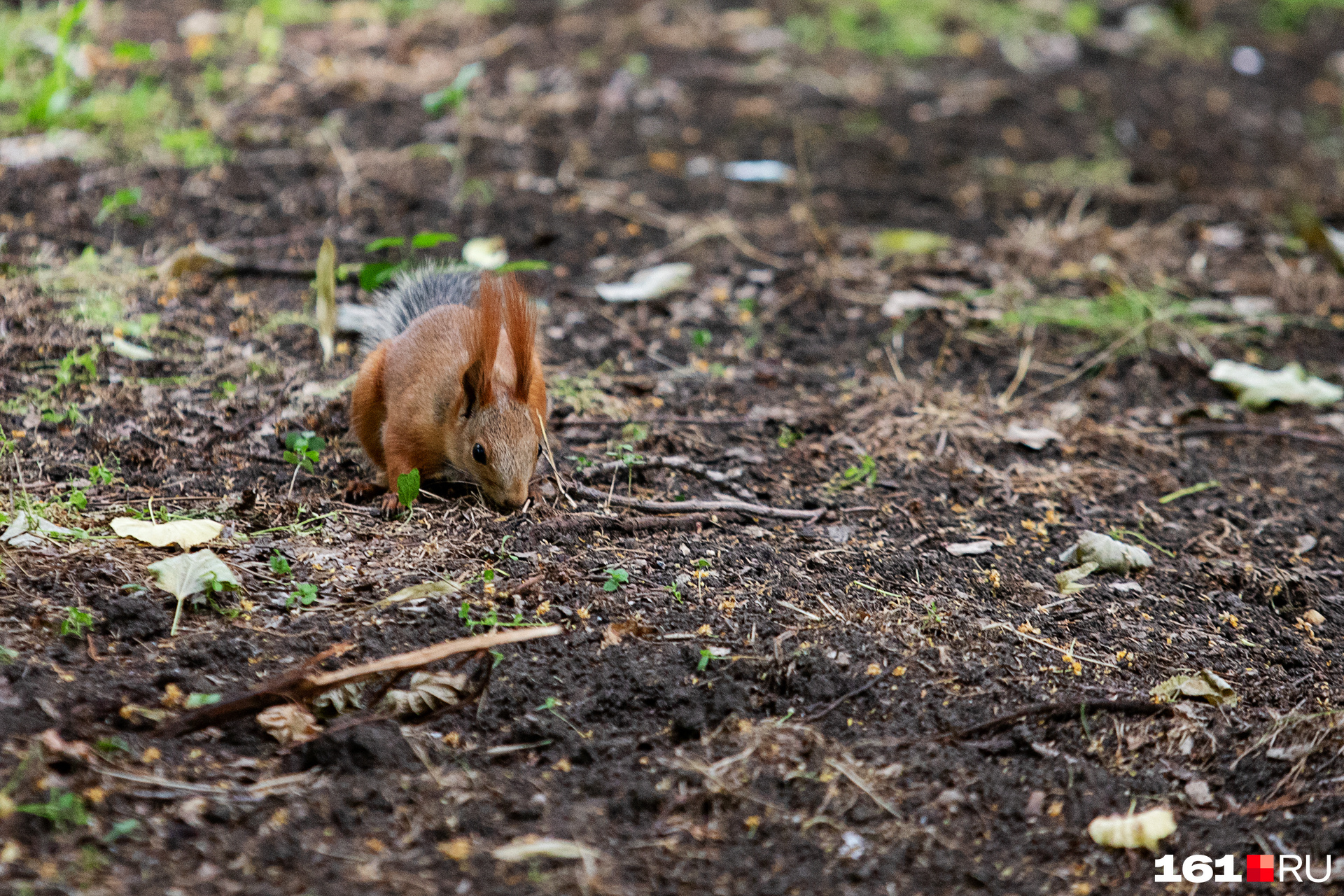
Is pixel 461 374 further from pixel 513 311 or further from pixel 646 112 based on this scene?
pixel 646 112

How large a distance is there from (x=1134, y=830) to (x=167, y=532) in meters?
2.06

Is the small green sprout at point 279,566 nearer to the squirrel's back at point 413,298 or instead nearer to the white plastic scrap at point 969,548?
the squirrel's back at point 413,298

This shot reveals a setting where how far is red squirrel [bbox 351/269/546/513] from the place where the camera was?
9.10 ft

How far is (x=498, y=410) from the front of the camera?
2.83 m

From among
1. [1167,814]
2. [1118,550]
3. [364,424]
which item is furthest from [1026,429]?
[364,424]

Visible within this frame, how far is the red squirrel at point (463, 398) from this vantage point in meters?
2.77

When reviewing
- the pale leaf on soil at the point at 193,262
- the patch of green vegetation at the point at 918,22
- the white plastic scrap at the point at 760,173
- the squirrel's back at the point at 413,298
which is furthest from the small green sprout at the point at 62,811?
the patch of green vegetation at the point at 918,22

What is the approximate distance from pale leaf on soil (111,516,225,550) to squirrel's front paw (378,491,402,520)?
0.43 metres

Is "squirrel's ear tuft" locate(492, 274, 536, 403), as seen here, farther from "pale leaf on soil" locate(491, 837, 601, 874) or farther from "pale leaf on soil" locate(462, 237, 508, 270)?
"pale leaf on soil" locate(491, 837, 601, 874)

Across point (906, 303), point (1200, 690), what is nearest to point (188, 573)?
point (1200, 690)

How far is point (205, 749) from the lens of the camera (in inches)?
74.6

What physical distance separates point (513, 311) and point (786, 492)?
93 cm
